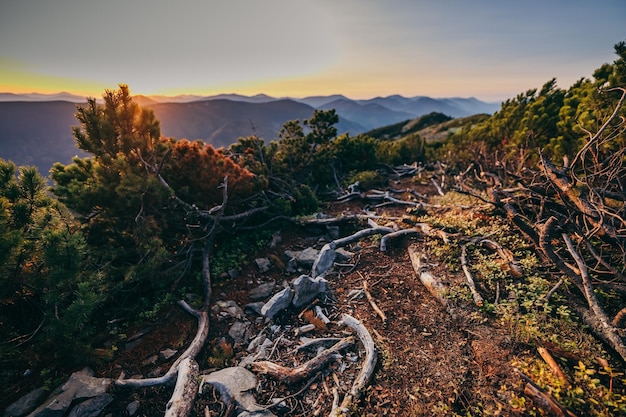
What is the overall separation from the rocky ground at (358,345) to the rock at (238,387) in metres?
0.11

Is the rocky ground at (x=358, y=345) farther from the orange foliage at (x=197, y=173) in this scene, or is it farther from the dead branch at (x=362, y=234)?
the orange foliage at (x=197, y=173)

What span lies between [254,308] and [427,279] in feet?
12.9

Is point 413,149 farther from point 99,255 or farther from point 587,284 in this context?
point 99,255

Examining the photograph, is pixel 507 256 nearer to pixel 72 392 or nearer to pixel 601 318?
pixel 601 318

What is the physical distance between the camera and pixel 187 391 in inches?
167

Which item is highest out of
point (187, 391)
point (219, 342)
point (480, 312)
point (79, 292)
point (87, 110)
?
point (87, 110)

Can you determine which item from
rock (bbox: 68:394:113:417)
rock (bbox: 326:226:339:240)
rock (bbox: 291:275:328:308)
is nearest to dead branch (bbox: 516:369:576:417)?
rock (bbox: 291:275:328:308)

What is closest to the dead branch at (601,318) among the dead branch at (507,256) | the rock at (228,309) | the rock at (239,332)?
the dead branch at (507,256)

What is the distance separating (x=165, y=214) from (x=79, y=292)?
10.3ft

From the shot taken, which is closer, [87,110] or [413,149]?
[87,110]

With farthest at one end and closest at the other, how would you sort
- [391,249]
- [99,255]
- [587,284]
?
[391,249] → [99,255] → [587,284]

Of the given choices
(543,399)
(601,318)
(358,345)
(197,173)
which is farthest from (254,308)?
(601,318)

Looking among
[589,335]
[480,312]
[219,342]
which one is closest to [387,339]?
[480,312]

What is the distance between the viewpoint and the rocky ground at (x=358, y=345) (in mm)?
3869
